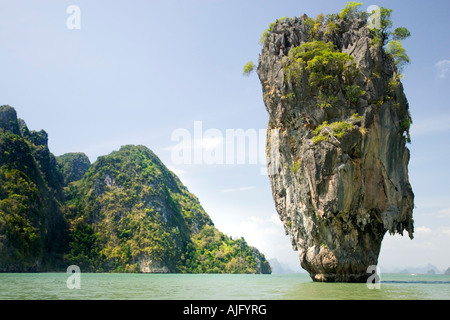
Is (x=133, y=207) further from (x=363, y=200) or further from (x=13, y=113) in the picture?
(x=363, y=200)

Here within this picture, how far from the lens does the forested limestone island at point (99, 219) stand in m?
49.3

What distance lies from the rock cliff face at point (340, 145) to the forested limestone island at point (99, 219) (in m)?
37.3

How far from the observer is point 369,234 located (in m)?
20.2

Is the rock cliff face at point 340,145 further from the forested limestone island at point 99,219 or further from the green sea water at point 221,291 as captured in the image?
the forested limestone island at point 99,219

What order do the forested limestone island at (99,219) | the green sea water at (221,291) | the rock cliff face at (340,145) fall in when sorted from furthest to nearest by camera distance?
the forested limestone island at (99,219)
the rock cliff face at (340,145)
the green sea water at (221,291)

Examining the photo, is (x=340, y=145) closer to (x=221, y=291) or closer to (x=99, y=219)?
(x=221, y=291)

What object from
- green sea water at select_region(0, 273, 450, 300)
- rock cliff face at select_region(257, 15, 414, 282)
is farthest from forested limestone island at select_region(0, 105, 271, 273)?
rock cliff face at select_region(257, 15, 414, 282)

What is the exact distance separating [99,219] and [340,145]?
6454cm

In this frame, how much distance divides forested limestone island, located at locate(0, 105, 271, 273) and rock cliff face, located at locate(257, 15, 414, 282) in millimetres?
37281

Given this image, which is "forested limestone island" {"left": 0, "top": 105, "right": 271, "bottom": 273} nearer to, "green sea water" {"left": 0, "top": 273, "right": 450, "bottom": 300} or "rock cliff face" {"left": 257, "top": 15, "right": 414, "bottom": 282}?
"green sea water" {"left": 0, "top": 273, "right": 450, "bottom": 300}

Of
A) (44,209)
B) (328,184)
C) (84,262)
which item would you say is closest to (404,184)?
(328,184)

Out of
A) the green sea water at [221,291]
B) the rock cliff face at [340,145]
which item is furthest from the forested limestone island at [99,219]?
the rock cliff face at [340,145]

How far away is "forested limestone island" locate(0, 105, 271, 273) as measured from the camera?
162 ft

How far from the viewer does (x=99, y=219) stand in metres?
73.8
